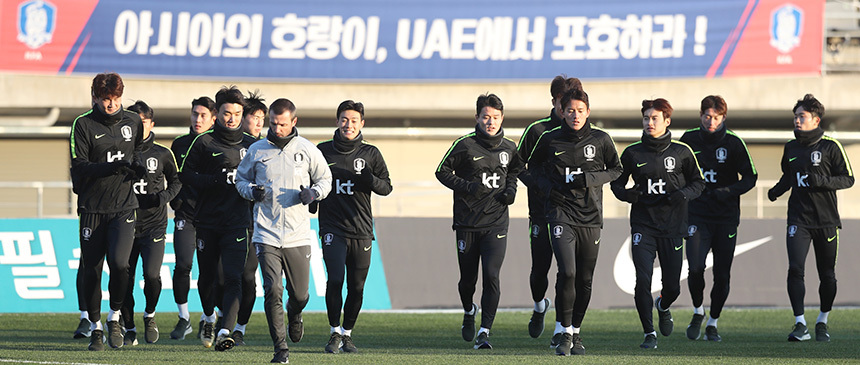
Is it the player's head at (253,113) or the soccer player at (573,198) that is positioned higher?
the player's head at (253,113)

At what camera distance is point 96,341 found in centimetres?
Answer: 988

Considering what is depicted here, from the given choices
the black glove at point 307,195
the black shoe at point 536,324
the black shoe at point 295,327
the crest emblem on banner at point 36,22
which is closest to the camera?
the black glove at point 307,195

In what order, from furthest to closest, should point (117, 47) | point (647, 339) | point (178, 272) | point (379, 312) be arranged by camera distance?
point (117, 47), point (379, 312), point (178, 272), point (647, 339)

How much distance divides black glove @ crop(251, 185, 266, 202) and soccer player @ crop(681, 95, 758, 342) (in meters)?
4.82

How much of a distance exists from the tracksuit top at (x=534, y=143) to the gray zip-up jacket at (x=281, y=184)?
95.1 inches

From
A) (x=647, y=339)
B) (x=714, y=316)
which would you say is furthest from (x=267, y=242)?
(x=714, y=316)

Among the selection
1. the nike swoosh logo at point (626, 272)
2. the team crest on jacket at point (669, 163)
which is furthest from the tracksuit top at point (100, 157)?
the nike swoosh logo at point (626, 272)

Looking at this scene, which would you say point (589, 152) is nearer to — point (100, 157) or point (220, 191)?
point (220, 191)

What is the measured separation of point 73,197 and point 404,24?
708 centimetres

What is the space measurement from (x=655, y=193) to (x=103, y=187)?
493 centimetres

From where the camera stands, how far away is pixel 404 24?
2236 centimetres

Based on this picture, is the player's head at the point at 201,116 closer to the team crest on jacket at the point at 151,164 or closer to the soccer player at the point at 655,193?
the team crest on jacket at the point at 151,164

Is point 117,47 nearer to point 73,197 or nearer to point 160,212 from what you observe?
point 73,197

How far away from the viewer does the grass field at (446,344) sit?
31.0 ft
